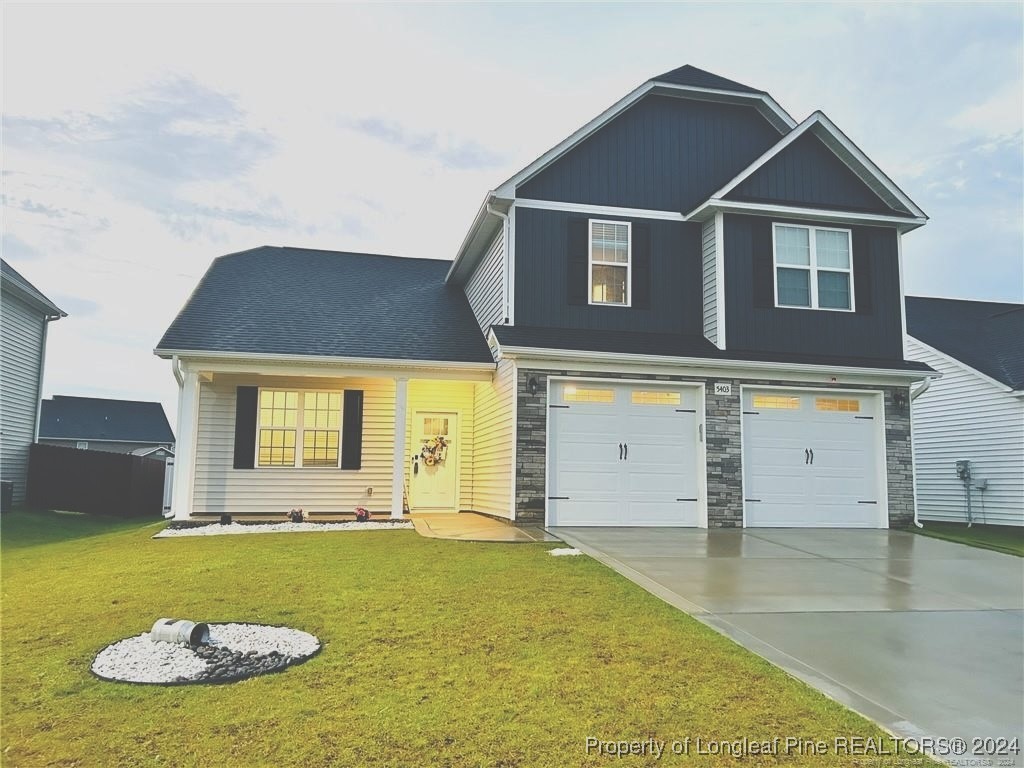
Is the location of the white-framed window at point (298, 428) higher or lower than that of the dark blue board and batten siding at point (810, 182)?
lower

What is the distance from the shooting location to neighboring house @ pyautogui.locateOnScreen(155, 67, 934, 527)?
1116 centimetres

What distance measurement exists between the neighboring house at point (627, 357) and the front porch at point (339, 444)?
0.13 ft

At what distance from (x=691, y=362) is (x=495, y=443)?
348 cm

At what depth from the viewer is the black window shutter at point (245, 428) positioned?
41.5 ft

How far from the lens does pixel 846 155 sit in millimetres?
12516

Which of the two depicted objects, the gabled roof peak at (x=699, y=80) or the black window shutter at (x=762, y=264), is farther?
the gabled roof peak at (x=699, y=80)

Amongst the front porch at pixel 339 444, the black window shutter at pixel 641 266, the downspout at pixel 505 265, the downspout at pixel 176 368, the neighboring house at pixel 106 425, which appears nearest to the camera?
the downspout at pixel 176 368

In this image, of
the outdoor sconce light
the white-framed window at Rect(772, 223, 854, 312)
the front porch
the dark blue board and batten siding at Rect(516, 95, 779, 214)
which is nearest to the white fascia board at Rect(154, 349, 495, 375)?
the front porch

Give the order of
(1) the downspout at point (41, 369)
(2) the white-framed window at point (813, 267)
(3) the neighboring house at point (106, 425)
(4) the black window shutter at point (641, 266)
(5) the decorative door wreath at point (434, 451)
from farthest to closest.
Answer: (3) the neighboring house at point (106, 425), (1) the downspout at point (41, 369), (5) the decorative door wreath at point (434, 451), (2) the white-framed window at point (813, 267), (4) the black window shutter at point (641, 266)

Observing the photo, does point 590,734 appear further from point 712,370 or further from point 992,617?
point 712,370

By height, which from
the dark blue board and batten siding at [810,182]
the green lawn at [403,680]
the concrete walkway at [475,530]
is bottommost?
the green lawn at [403,680]

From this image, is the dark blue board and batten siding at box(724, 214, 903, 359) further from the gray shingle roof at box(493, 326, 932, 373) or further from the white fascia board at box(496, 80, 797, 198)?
the white fascia board at box(496, 80, 797, 198)

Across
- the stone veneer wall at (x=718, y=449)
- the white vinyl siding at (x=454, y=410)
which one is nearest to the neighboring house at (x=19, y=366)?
the white vinyl siding at (x=454, y=410)

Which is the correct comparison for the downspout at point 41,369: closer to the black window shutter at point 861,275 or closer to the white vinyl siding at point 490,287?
the white vinyl siding at point 490,287
